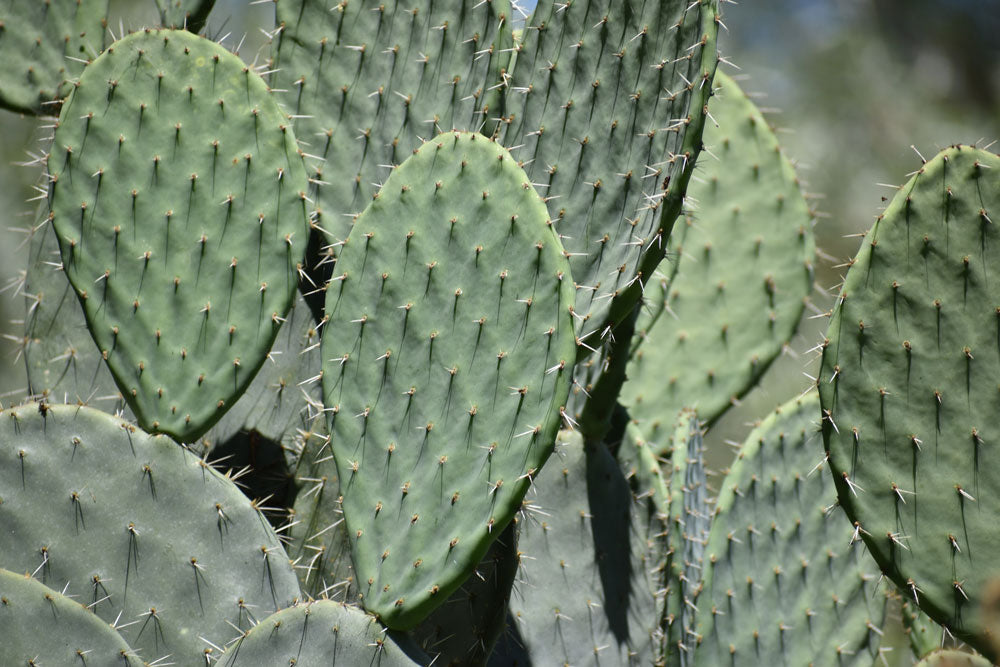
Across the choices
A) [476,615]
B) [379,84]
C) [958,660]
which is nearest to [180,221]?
[379,84]

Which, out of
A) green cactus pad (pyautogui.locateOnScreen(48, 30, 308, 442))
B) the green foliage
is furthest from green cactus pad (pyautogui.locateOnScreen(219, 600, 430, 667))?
green cactus pad (pyautogui.locateOnScreen(48, 30, 308, 442))

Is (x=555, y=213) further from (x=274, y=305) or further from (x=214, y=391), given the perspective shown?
(x=214, y=391)

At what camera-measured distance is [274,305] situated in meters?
1.83

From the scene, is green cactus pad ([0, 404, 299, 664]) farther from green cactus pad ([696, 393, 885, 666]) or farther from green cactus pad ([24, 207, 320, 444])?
green cactus pad ([696, 393, 885, 666])

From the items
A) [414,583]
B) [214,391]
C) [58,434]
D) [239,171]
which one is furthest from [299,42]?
[414,583]

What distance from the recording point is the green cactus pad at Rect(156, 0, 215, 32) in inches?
87.9

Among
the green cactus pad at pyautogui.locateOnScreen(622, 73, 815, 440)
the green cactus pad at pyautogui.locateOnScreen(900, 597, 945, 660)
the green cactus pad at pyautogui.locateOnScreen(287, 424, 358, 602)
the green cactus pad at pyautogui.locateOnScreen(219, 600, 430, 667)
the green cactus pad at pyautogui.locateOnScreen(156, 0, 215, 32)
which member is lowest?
the green cactus pad at pyautogui.locateOnScreen(900, 597, 945, 660)

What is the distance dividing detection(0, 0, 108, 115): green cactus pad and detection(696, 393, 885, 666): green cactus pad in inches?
63.7

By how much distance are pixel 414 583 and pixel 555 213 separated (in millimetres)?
660

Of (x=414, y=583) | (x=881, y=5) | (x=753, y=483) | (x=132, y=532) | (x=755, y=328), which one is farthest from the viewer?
(x=881, y=5)

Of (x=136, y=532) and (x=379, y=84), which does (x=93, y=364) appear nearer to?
(x=136, y=532)

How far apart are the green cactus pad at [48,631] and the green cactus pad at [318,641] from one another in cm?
19

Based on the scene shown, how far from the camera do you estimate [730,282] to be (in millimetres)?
2547

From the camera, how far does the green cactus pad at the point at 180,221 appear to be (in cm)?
182
